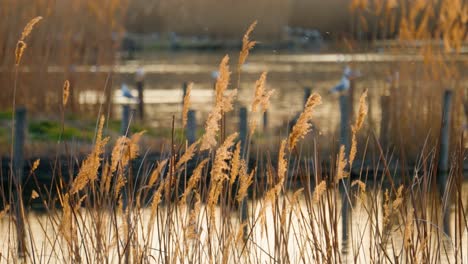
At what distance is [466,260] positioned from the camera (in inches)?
213

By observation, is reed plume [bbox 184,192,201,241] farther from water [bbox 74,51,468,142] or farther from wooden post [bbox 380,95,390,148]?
wooden post [bbox 380,95,390,148]

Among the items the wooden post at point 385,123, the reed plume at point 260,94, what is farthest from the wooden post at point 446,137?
the reed plume at point 260,94

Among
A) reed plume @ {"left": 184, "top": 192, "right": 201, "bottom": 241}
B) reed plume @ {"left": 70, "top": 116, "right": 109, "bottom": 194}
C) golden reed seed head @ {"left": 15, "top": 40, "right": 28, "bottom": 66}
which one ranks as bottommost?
reed plume @ {"left": 184, "top": 192, "right": 201, "bottom": 241}

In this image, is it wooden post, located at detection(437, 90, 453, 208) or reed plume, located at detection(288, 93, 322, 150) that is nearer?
reed plume, located at detection(288, 93, 322, 150)

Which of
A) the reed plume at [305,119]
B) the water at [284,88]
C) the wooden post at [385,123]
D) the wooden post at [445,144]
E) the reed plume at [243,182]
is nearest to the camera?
the reed plume at [305,119]

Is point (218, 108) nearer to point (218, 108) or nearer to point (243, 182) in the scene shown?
point (218, 108)

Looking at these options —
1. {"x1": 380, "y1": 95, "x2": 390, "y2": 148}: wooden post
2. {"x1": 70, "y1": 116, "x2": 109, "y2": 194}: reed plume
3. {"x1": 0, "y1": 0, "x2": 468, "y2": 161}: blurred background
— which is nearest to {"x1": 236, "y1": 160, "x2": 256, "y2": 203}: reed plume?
{"x1": 70, "y1": 116, "x2": 109, "y2": 194}: reed plume

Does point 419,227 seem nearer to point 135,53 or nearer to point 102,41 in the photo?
point 102,41

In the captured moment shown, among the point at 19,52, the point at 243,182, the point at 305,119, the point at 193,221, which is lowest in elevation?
the point at 193,221

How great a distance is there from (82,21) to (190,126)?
3893 millimetres

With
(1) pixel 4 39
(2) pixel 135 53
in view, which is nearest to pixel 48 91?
(1) pixel 4 39

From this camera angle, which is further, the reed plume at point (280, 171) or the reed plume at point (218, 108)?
the reed plume at point (280, 171)

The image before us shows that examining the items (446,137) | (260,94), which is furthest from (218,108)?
(446,137)

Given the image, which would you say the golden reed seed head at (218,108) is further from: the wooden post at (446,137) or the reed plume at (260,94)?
the wooden post at (446,137)
